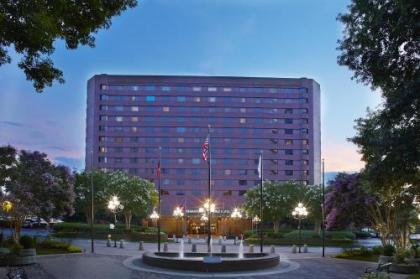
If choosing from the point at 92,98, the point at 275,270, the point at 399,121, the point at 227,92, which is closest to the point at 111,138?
the point at 92,98

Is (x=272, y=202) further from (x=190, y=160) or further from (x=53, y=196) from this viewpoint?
(x=190, y=160)

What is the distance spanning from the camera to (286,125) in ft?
466

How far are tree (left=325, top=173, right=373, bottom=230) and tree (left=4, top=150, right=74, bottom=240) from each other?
23245 millimetres

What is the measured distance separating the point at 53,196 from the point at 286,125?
10282cm

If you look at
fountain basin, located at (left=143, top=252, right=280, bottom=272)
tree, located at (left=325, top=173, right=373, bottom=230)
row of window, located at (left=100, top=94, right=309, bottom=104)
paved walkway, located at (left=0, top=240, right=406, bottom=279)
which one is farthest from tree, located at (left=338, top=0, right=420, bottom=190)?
row of window, located at (left=100, top=94, right=309, bottom=104)

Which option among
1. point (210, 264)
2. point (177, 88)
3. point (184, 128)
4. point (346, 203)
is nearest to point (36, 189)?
point (210, 264)

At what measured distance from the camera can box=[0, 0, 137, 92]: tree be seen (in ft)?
36.3

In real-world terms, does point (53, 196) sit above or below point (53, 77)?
below

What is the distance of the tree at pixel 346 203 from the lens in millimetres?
44188

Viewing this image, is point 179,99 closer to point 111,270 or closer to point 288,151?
point 288,151

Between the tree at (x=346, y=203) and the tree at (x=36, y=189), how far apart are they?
23245mm

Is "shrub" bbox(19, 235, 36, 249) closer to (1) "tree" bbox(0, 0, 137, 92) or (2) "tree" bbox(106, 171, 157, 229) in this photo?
(1) "tree" bbox(0, 0, 137, 92)

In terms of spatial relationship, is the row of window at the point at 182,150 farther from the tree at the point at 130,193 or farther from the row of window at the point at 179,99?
the tree at the point at 130,193

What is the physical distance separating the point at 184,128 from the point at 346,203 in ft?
312
